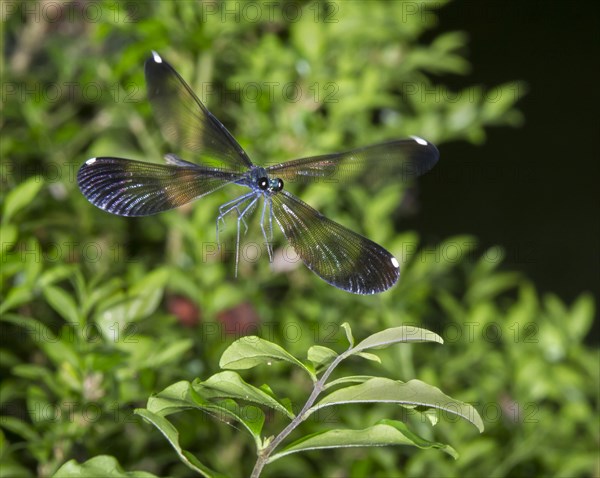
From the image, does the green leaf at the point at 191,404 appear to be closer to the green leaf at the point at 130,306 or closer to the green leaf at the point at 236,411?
the green leaf at the point at 236,411

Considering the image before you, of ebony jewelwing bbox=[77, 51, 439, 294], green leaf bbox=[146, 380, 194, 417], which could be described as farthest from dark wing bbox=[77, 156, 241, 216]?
green leaf bbox=[146, 380, 194, 417]

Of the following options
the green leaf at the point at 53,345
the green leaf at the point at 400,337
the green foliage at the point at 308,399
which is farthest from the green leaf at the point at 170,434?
the green leaf at the point at 53,345

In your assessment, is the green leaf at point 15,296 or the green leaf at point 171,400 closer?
the green leaf at point 171,400

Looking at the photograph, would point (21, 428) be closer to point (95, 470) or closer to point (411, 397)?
point (95, 470)

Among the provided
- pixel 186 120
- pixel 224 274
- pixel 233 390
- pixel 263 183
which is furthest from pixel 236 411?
pixel 224 274

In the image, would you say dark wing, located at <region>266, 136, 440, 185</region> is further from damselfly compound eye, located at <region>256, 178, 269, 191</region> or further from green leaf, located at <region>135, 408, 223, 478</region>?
green leaf, located at <region>135, 408, 223, 478</region>

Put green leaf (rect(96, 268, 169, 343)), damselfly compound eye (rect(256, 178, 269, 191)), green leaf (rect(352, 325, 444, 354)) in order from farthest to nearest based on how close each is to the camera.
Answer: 1. green leaf (rect(96, 268, 169, 343))
2. damselfly compound eye (rect(256, 178, 269, 191))
3. green leaf (rect(352, 325, 444, 354))

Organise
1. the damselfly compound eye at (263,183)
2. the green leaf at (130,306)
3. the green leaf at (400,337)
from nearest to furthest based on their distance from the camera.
→ the green leaf at (400,337) → the damselfly compound eye at (263,183) → the green leaf at (130,306)
